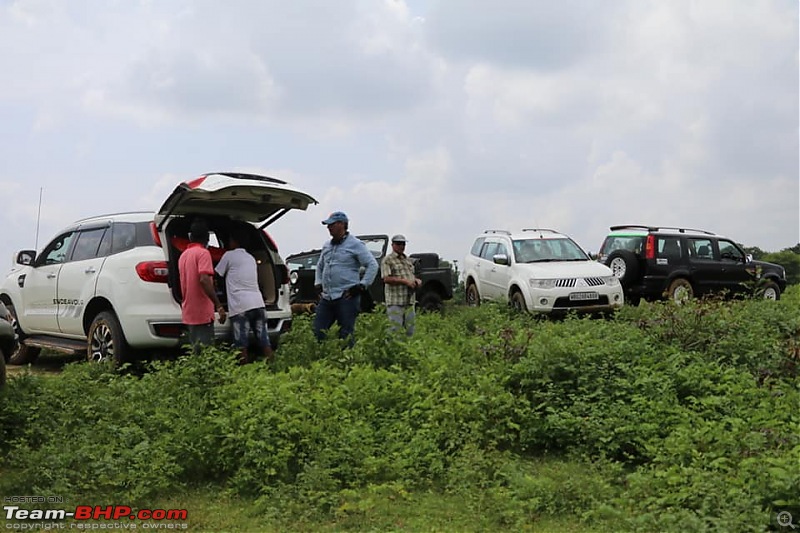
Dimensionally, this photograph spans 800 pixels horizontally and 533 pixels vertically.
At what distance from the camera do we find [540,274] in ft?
44.4

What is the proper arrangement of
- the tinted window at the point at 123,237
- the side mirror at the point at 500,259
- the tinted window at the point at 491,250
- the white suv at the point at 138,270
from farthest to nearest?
the tinted window at the point at 491,250, the side mirror at the point at 500,259, the tinted window at the point at 123,237, the white suv at the point at 138,270

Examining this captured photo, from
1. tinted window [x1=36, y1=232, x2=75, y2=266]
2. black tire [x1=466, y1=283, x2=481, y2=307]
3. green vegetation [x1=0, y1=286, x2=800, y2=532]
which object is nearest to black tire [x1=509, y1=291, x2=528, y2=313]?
black tire [x1=466, y1=283, x2=481, y2=307]

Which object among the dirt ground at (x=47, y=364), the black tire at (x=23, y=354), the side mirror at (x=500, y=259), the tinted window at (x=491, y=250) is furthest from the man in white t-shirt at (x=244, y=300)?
the tinted window at (x=491, y=250)

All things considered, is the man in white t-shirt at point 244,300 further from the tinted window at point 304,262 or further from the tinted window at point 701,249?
the tinted window at point 701,249

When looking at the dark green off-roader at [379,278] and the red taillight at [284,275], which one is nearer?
the red taillight at [284,275]

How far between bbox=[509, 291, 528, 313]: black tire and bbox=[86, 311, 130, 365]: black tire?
7552 mm

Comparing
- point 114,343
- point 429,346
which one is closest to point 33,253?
point 114,343

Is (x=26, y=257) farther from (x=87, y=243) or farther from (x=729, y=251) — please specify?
(x=729, y=251)

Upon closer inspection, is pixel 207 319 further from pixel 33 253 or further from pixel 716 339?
pixel 716 339

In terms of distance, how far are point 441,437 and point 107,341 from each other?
14.6ft

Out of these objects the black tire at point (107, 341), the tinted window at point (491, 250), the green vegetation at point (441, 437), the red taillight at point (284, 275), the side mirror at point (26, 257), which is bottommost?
the green vegetation at point (441, 437)

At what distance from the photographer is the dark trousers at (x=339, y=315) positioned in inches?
350

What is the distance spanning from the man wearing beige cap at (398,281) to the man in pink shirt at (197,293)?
2861mm

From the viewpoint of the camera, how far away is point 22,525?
459 centimetres
